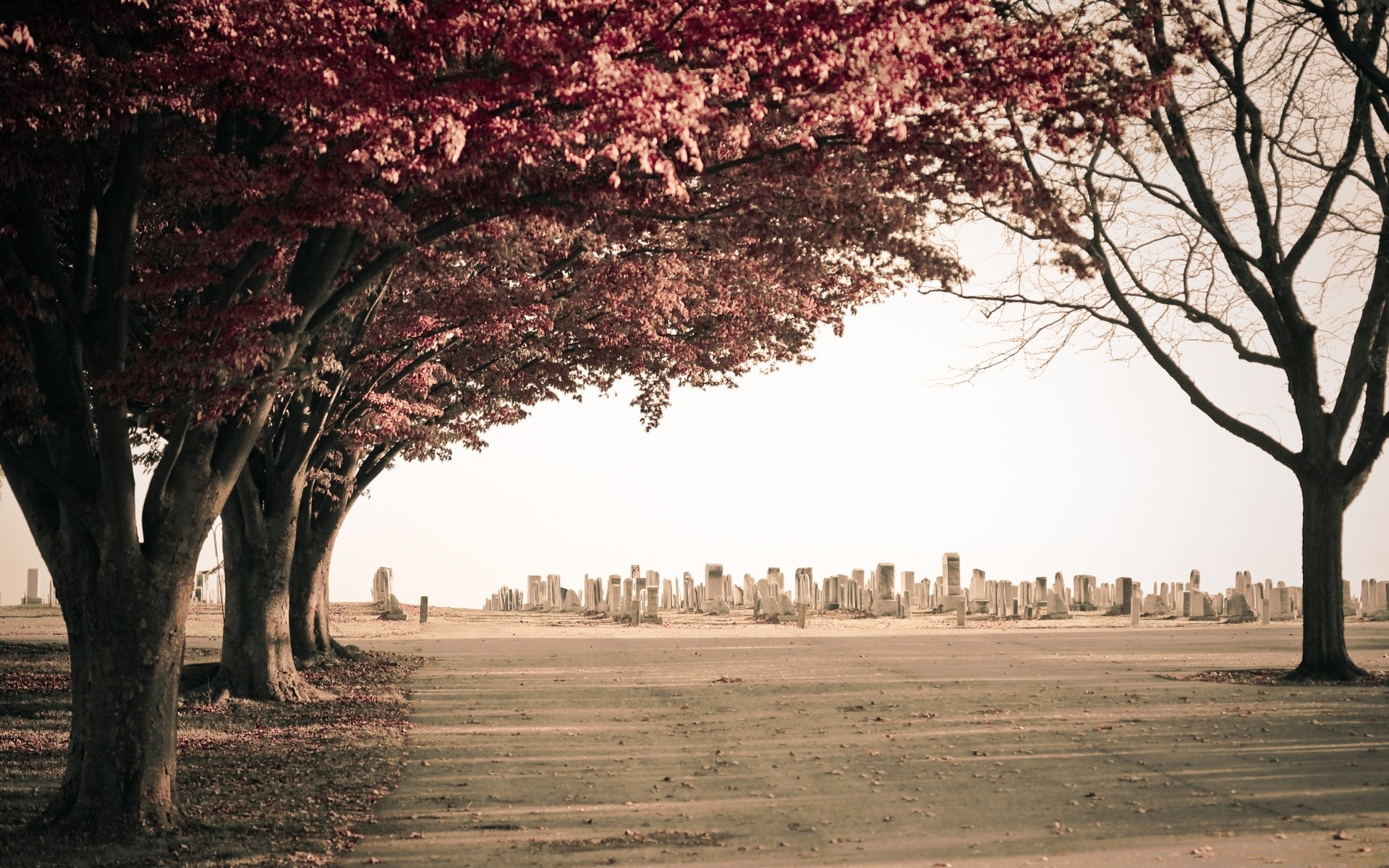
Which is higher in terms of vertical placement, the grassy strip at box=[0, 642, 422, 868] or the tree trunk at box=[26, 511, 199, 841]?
the tree trunk at box=[26, 511, 199, 841]

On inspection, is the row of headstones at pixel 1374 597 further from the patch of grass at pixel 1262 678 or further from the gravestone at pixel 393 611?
the gravestone at pixel 393 611

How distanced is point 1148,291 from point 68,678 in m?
19.1

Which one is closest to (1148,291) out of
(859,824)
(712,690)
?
(712,690)

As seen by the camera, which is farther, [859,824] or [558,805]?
[558,805]

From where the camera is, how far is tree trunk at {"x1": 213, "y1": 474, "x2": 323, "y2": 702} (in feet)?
57.7

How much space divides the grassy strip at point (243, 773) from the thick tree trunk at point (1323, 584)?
46.6 ft

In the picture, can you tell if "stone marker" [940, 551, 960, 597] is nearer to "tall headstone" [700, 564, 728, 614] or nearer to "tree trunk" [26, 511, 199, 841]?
"tall headstone" [700, 564, 728, 614]

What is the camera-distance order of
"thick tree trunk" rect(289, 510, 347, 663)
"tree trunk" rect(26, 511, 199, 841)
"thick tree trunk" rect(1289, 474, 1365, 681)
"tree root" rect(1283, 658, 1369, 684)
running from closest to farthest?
1. "tree trunk" rect(26, 511, 199, 841)
2. "tree root" rect(1283, 658, 1369, 684)
3. "thick tree trunk" rect(1289, 474, 1365, 681)
4. "thick tree trunk" rect(289, 510, 347, 663)

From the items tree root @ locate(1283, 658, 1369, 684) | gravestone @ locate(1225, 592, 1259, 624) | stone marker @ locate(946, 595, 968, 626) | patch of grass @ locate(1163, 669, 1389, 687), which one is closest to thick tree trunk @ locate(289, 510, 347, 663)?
patch of grass @ locate(1163, 669, 1389, 687)

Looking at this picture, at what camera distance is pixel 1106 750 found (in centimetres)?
1278

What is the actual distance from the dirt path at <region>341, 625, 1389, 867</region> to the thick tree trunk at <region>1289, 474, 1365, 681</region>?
1716 mm

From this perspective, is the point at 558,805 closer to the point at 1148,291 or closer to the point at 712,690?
the point at 712,690

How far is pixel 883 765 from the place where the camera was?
39.0 ft

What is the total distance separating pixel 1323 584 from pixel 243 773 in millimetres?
16733
